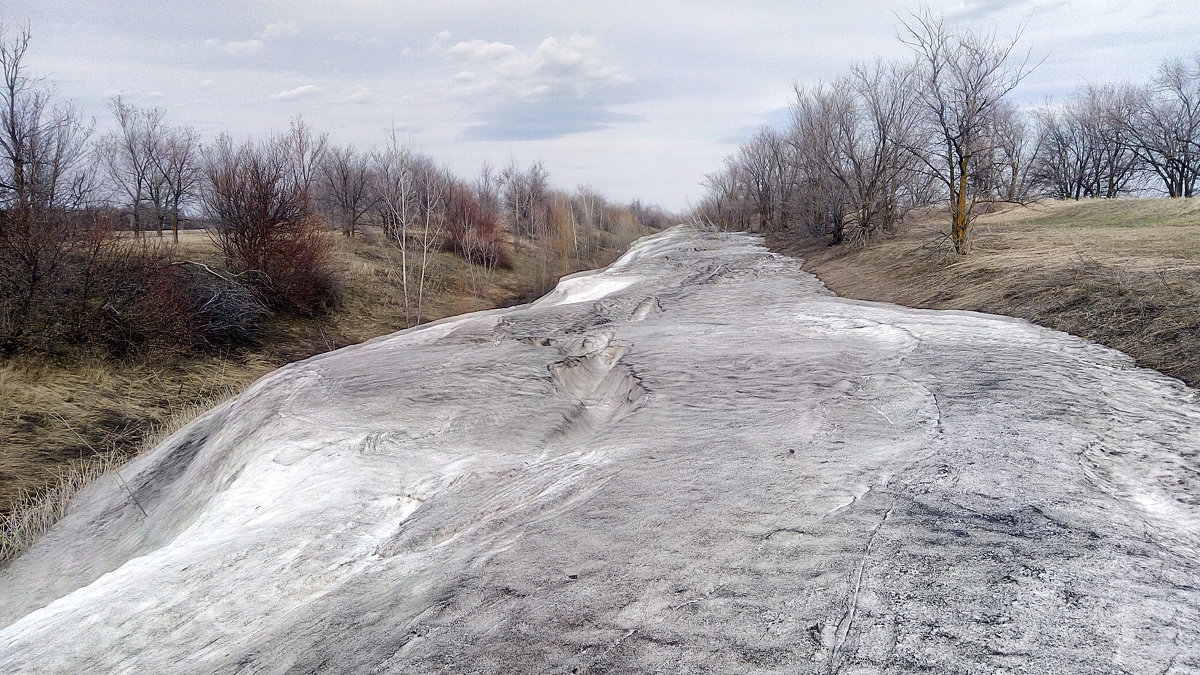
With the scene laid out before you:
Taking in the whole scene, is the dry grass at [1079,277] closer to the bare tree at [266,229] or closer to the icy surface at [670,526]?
the icy surface at [670,526]

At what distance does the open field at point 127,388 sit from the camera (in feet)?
34.1

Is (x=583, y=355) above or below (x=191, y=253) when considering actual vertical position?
below

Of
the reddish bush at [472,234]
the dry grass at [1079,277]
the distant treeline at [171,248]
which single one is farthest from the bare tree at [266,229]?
the dry grass at [1079,277]

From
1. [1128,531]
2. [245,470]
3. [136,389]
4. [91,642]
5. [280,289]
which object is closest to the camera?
[1128,531]

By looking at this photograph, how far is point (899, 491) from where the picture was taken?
11.7 feet

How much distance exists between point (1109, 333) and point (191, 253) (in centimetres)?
2381

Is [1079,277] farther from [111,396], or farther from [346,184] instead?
[346,184]

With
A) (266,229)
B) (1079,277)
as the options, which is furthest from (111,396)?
(1079,277)

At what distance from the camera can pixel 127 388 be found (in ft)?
46.4

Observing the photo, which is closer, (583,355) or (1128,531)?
(1128,531)

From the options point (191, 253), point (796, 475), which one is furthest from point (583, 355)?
point (191, 253)

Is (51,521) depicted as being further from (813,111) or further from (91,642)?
(813,111)

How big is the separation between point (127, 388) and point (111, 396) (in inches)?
23.1

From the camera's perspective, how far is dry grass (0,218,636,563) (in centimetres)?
942
